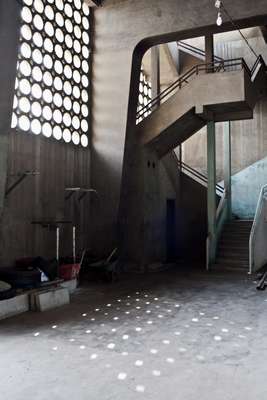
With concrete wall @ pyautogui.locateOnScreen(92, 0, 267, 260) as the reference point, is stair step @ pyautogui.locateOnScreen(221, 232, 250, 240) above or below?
below

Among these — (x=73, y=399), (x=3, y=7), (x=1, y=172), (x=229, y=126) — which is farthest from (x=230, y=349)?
(x=229, y=126)

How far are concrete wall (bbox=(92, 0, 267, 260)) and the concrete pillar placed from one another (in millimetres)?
3919

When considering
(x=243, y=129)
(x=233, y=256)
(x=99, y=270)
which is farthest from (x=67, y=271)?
(x=243, y=129)

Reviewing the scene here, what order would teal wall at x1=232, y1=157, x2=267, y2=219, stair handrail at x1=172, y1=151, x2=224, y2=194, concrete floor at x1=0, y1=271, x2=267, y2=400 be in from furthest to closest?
teal wall at x1=232, y1=157, x2=267, y2=219 → stair handrail at x1=172, y1=151, x2=224, y2=194 → concrete floor at x1=0, y1=271, x2=267, y2=400

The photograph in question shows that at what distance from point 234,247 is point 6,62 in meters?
7.93

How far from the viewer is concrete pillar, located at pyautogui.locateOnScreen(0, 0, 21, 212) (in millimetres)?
5867

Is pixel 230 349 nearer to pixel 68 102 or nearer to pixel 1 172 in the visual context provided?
pixel 1 172

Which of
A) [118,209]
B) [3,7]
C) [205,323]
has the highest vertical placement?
[3,7]

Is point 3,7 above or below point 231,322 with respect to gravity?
above

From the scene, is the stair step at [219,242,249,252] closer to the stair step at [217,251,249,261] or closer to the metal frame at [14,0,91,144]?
the stair step at [217,251,249,261]

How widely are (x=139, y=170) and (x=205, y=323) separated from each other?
18.9ft

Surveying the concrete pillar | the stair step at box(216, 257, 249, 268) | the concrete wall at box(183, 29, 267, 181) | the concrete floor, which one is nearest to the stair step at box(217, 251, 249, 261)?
the stair step at box(216, 257, 249, 268)

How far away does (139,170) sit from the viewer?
1052cm

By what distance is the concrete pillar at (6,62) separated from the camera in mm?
5867
